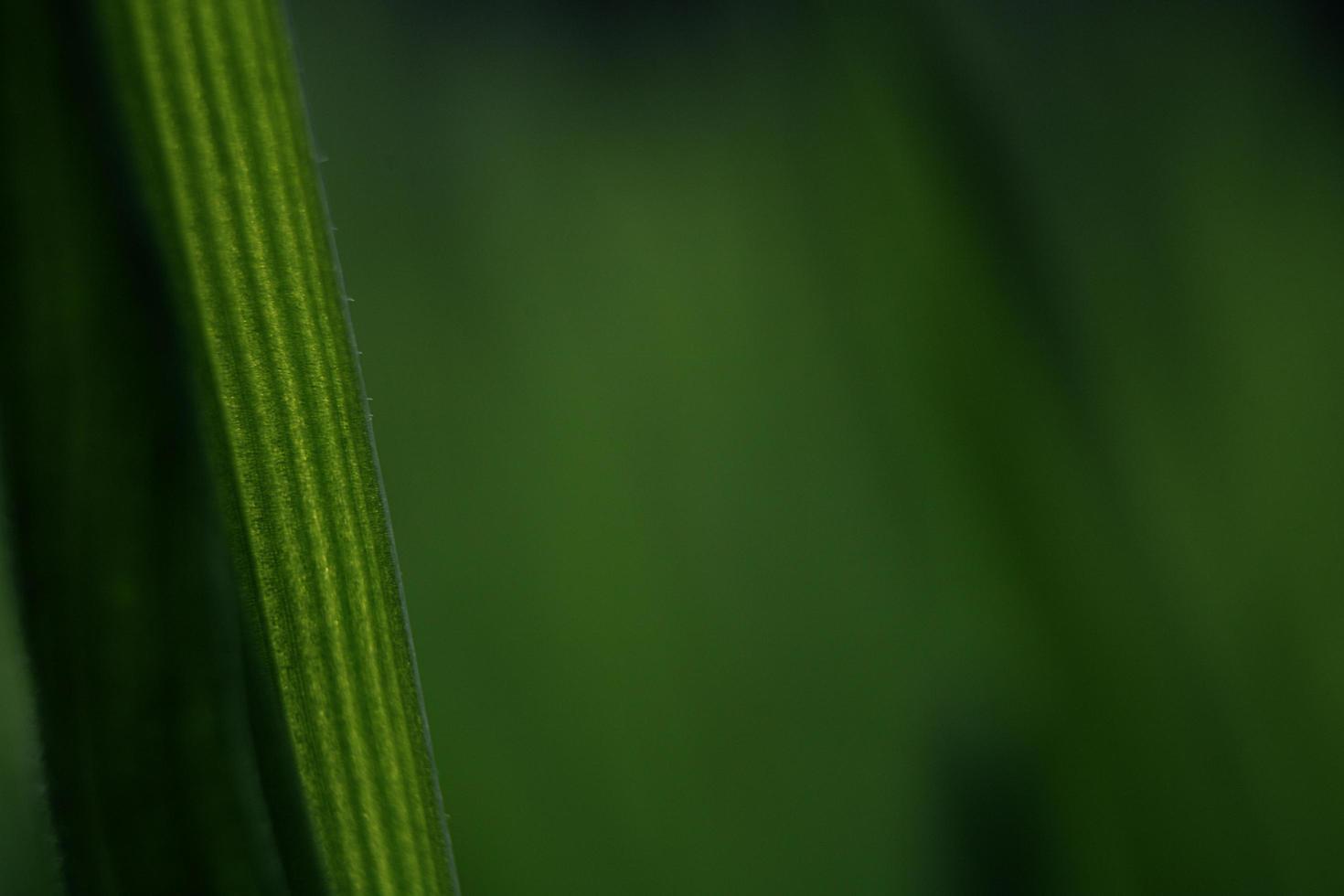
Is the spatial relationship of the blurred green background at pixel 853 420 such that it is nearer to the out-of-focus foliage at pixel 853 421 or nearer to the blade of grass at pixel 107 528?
the out-of-focus foliage at pixel 853 421

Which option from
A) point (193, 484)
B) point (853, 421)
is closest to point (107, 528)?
point (193, 484)

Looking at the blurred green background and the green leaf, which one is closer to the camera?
the green leaf

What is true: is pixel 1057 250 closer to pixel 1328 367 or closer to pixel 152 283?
pixel 1328 367

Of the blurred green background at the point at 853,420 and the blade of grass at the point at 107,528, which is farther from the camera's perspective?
the blurred green background at the point at 853,420

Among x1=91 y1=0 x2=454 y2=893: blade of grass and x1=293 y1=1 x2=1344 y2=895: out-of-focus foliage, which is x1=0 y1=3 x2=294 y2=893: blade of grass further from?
x1=293 y1=1 x2=1344 y2=895: out-of-focus foliage

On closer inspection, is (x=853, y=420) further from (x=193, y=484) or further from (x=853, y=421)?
(x=193, y=484)

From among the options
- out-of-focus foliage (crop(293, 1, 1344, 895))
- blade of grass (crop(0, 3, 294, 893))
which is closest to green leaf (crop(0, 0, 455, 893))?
blade of grass (crop(0, 3, 294, 893))

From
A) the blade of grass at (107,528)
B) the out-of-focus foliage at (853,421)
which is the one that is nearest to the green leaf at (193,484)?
the blade of grass at (107,528)

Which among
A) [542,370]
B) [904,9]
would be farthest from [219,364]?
[904,9]
